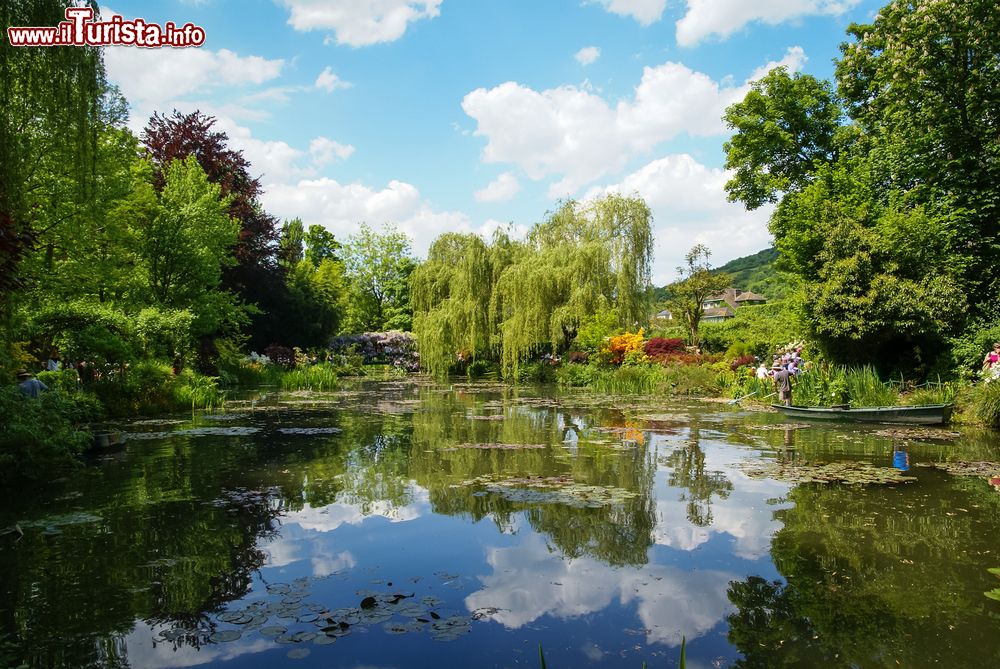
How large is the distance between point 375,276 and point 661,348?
34414 millimetres


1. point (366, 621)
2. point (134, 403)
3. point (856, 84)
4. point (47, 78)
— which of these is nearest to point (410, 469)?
point (366, 621)

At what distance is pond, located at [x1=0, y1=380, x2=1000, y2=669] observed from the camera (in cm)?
392

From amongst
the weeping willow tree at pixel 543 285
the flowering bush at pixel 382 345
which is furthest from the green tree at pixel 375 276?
the weeping willow tree at pixel 543 285

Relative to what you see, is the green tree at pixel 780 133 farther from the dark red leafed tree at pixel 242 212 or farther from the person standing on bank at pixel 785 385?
the dark red leafed tree at pixel 242 212

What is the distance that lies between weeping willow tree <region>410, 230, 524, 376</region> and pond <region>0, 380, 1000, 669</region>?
17144mm

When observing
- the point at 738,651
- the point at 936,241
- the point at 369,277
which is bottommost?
the point at 738,651

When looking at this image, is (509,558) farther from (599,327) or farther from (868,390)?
(599,327)

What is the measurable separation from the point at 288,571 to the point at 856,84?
85.5 feet

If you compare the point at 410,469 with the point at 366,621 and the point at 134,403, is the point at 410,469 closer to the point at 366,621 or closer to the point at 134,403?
the point at 366,621

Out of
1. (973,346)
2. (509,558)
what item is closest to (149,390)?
(509,558)

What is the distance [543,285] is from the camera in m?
25.2

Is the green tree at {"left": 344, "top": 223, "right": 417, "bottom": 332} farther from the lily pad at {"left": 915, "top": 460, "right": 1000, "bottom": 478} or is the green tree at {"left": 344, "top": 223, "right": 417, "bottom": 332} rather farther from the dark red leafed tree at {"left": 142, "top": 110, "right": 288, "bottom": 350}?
the lily pad at {"left": 915, "top": 460, "right": 1000, "bottom": 478}

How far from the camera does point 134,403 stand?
51.2 feet

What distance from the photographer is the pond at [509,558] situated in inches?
154
